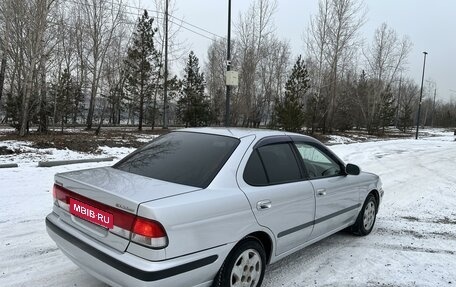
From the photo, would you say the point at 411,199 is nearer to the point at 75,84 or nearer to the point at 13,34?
the point at 13,34

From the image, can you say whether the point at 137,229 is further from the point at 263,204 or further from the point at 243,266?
the point at 263,204

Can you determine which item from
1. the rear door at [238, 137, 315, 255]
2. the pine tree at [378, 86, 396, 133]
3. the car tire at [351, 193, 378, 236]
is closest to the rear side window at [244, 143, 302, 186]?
the rear door at [238, 137, 315, 255]

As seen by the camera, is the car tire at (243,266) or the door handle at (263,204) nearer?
the car tire at (243,266)

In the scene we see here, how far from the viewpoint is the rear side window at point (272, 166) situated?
346 centimetres

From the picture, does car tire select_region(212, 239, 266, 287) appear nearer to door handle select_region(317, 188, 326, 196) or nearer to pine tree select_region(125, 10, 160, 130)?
door handle select_region(317, 188, 326, 196)

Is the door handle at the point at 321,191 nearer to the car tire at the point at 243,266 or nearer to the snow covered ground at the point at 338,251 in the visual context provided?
the snow covered ground at the point at 338,251

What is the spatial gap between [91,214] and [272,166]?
174 centimetres

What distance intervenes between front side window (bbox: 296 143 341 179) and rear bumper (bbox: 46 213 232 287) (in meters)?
1.68

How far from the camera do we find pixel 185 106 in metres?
33.8

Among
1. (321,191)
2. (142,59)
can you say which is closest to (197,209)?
(321,191)

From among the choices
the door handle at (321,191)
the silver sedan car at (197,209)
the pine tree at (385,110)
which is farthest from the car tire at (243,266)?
the pine tree at (385,110)

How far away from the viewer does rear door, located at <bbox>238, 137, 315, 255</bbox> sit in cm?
336

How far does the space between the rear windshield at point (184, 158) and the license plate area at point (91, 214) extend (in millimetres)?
572

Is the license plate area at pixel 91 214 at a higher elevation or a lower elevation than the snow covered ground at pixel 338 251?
higher
